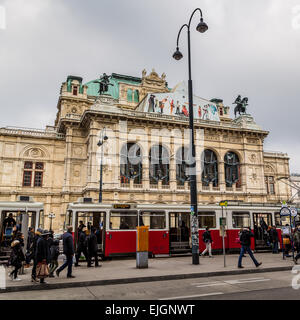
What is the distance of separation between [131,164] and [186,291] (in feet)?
91.9

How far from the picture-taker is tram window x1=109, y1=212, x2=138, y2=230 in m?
16.6

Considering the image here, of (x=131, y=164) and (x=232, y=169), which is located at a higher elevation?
(x=232, y=169)

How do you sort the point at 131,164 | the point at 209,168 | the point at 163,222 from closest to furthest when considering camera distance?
the point at 163,222
the point at 131,164
the point at 209,168

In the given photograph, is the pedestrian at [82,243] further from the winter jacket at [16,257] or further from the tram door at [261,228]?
the tram door at [261,228]

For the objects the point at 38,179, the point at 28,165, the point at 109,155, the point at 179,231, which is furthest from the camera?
the point at 38,179

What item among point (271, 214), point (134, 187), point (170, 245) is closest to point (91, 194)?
point (134, 187)

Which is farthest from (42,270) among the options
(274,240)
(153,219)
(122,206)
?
(274,240)

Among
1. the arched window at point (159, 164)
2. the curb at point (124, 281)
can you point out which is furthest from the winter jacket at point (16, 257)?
the arched window at point (159, 164)

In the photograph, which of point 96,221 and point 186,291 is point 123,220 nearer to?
point 96,221

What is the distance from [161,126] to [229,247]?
2150cm

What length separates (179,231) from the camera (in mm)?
18094

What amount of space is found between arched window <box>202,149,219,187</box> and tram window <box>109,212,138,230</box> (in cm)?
2292

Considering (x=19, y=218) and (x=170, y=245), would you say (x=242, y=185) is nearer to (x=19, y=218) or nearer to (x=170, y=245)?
(x=170, y=245)

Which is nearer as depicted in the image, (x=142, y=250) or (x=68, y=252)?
(x=68, y=252)
